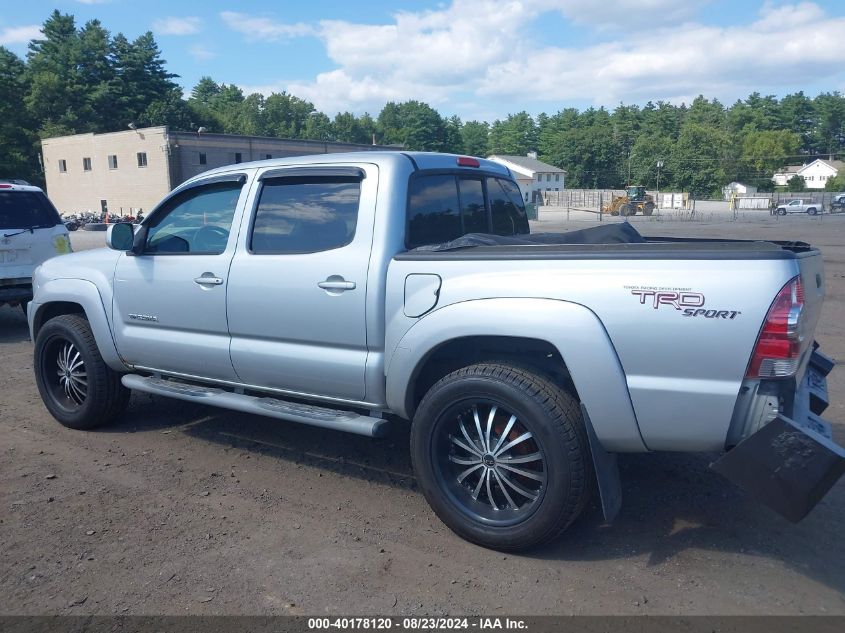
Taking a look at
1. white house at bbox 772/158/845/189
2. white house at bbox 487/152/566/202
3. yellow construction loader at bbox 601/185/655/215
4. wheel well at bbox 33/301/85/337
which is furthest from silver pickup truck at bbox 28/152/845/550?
white house at bbox 772/158/845/189

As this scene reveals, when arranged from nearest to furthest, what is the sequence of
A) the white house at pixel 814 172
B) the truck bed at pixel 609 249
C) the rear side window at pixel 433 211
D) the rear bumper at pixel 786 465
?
the rear bumper at pixel 786 465 → the truck bed at pixel 609 249 → the rear side window at pixel 433 211 → the white house at pixel 814 172

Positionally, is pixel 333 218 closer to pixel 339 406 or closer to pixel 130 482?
pixel 339 406

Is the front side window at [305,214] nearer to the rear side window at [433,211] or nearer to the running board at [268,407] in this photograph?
the rear side window at [433,211]

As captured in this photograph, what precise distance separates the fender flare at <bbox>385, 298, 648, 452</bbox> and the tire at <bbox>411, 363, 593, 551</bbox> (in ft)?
0.49

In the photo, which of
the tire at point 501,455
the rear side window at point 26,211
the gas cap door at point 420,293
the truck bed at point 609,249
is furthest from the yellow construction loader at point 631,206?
the tire at point 501,455

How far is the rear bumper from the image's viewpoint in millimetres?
2918

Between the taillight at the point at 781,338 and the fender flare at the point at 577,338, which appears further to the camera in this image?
the fender flare at the point at 577,338

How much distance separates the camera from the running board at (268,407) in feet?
13.5

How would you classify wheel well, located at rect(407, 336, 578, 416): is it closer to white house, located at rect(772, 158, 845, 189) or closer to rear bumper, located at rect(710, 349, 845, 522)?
rear bumper, located at rect(710, 349, 845, 522)

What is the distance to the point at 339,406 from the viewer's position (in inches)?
175

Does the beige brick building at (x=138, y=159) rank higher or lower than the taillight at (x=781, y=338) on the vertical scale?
higher

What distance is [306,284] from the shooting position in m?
4.27

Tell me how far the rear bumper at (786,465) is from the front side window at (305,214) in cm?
239

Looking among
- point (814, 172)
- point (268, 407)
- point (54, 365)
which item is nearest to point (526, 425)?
point (268, 407)
